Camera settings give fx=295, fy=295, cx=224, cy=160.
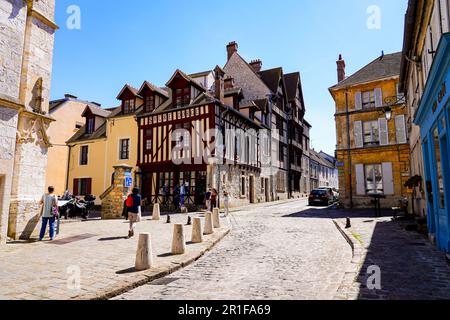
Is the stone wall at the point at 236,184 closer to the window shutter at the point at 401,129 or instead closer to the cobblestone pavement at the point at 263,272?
the window shutter at the point at 401,129

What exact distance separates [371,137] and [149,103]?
49.0 feet

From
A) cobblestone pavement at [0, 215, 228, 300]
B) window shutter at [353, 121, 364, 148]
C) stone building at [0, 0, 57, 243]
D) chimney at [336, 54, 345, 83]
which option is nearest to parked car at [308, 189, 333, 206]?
window shutter at [353, 121, 364, 148]

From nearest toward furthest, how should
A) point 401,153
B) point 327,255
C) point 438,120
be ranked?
point 438,120, point 327,255, point 401,153

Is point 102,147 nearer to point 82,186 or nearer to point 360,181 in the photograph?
point 82,186

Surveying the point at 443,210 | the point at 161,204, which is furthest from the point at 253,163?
the point at 443,210

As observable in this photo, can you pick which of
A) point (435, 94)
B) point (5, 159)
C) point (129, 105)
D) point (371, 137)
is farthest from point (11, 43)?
point (371, 137)

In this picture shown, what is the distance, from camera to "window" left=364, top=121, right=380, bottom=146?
18.3 meters

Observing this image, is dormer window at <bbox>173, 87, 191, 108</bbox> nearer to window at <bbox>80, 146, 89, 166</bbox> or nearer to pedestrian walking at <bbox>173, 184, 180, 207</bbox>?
pedestrian walking at <bbox>173, 184, 180, 207</bbox>

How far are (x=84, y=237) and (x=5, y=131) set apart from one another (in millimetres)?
3489

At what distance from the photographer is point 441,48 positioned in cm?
441

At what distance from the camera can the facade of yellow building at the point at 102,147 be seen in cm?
2145

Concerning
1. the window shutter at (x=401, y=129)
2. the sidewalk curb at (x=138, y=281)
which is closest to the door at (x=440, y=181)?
the sidewalk curb at (x=138, y=281)
